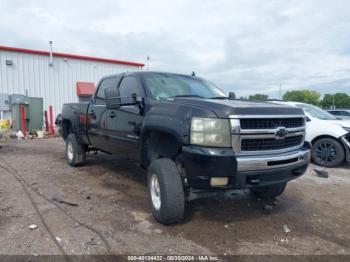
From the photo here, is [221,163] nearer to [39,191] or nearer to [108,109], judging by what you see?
[108,109]

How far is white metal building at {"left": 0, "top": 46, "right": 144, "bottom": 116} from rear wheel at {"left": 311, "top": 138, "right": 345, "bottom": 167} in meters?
15.1

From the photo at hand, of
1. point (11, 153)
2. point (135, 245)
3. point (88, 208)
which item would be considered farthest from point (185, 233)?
point (11, 153)

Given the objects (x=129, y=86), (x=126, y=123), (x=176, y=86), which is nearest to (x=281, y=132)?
(x=176, y=86)

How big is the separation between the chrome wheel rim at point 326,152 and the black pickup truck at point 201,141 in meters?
3.71

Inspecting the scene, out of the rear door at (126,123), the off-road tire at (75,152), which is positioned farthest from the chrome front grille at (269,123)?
the off-road tire at (75,152)

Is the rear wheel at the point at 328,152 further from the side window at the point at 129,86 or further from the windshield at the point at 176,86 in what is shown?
the side window at the point at 129,86

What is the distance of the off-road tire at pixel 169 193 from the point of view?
11.5ft

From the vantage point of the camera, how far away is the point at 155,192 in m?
3.96

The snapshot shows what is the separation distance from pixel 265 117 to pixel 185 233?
1610 millimetres

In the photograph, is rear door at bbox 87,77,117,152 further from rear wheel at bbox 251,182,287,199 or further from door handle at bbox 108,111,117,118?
rear wheel at bbox 251,182,287,199

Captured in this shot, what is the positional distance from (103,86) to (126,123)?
Result: 1.70m

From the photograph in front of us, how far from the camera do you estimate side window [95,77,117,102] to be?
566 cm

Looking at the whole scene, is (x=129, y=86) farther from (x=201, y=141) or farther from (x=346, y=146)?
(x=346, y=146)

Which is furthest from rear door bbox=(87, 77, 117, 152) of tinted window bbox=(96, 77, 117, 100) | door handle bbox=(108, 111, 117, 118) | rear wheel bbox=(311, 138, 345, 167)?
rear wheel bbox=(311, 138, 345, 167)
